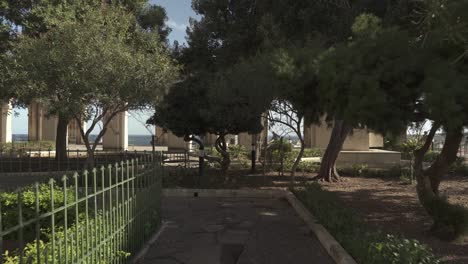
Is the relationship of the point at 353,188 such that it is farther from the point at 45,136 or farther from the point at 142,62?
the point at 45,136

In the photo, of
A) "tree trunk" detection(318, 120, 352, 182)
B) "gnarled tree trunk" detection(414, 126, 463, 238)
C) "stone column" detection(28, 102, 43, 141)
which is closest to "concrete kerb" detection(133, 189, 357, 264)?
"gnarled tree trunk" detection(414, 126, 463, 238)

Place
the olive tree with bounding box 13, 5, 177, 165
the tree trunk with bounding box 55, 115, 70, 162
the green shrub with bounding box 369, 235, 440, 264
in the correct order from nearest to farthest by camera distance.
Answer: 1. the green shrub with bounding box 369, 235, 440, 264
2. the olive tree with bounding box 13, 5, 177, 165
3. the tree trunk with bounding box 55, 115, 70, 162

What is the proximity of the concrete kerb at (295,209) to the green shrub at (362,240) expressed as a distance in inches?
3.9

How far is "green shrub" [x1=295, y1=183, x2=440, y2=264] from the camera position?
5.34 m

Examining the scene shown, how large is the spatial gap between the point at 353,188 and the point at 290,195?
3127 millimetres

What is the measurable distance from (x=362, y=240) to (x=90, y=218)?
11.3 feet

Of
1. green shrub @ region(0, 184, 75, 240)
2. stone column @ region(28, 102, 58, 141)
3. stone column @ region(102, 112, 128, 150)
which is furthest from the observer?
stone column @ region(28, 102, 58, 141)

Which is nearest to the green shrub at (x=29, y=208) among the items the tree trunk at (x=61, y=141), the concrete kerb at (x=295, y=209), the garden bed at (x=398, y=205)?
the concrete kerb at (x=295, y=209)

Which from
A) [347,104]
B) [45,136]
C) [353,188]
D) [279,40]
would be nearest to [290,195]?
[353,188]

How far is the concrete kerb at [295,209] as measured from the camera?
6746 mm

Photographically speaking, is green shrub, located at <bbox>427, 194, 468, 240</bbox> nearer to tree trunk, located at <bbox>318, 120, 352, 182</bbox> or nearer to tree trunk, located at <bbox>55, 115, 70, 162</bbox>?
tree trunk, located at <bbox>318, 120, 352, 182</bbox>

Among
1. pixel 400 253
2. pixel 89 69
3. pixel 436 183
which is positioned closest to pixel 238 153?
pixel 89 69

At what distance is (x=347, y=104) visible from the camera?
782cm

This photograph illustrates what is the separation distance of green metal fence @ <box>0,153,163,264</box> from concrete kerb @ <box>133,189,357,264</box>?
63 cm
